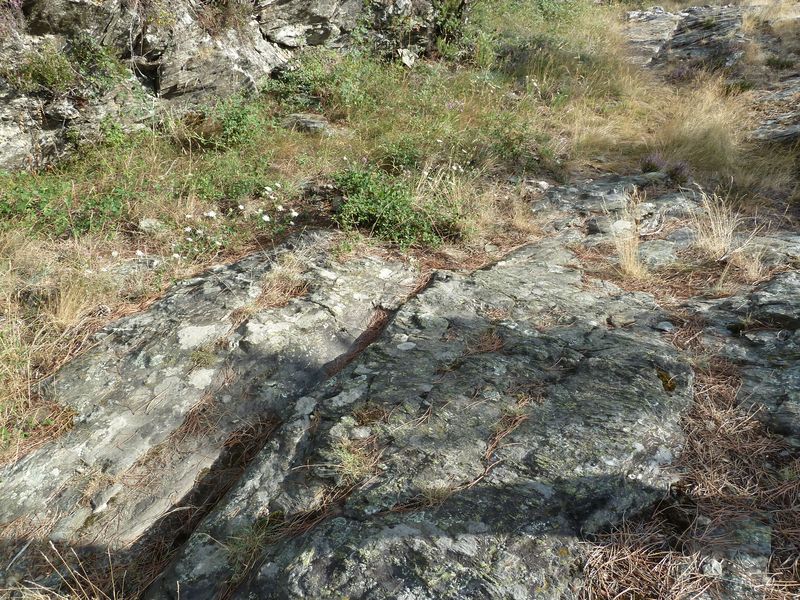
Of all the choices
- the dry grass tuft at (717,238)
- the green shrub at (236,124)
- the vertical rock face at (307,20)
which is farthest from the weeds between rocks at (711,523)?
the vertical rock face at (307,20)

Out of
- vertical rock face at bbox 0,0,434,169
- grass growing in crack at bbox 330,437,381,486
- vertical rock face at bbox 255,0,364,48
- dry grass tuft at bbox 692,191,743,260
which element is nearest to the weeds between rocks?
grass growing in crack at bbox 330,437,381,486

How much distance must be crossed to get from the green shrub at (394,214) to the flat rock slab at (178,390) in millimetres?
596

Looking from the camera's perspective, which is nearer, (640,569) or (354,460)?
(640,569)

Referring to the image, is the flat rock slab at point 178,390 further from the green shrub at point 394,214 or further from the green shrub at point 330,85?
the green shrub at point 330,85

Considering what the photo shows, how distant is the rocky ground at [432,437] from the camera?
210 centimetres

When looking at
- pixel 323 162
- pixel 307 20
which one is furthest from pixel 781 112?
pixel 307 20

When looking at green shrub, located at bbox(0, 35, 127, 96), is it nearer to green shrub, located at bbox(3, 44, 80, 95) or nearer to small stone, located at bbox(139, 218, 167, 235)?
green shrub, located at bbox(3, 44, 80, 95)

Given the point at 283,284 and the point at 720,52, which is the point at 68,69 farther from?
the point at 720,52

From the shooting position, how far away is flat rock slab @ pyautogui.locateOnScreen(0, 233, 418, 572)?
9.19 ft

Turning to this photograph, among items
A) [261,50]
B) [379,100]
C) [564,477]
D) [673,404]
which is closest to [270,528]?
[564,477]

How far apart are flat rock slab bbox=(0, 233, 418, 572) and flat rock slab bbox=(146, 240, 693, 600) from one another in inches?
18.9

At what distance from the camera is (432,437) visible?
2.61m

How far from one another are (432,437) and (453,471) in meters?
0.23

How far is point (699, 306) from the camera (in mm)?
Result: 3777
